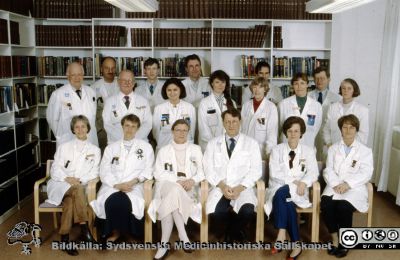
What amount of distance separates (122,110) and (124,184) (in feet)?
3.45

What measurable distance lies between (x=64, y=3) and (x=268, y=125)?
3.25 meters

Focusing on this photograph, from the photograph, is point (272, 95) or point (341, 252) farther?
point (272, 95)

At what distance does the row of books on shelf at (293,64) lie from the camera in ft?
20.7

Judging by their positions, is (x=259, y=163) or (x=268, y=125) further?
(x=268, y=125)

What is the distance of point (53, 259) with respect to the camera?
161 inches

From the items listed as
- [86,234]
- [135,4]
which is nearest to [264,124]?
[135,4]

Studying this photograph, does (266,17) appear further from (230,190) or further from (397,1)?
(230,190)

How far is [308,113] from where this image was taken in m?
5.04

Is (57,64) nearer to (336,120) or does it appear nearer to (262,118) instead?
(262,118)

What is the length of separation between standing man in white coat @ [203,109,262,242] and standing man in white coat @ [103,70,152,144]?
0.97 m

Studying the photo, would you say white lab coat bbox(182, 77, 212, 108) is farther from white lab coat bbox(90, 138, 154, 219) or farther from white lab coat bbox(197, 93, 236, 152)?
white lab coat bbox(90, 138, 154, 219)

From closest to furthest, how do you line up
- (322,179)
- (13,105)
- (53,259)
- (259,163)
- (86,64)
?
1. (53,259)
2. (259,163)
3. (322,179)
4. (13,105)
5. (86,64)

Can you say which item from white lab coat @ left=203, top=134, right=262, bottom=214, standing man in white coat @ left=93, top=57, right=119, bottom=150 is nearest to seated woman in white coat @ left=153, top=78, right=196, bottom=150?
white lab coat @ left=203, top=134, right=262, bottom=214

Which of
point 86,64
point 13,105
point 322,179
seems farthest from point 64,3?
point 322,179
